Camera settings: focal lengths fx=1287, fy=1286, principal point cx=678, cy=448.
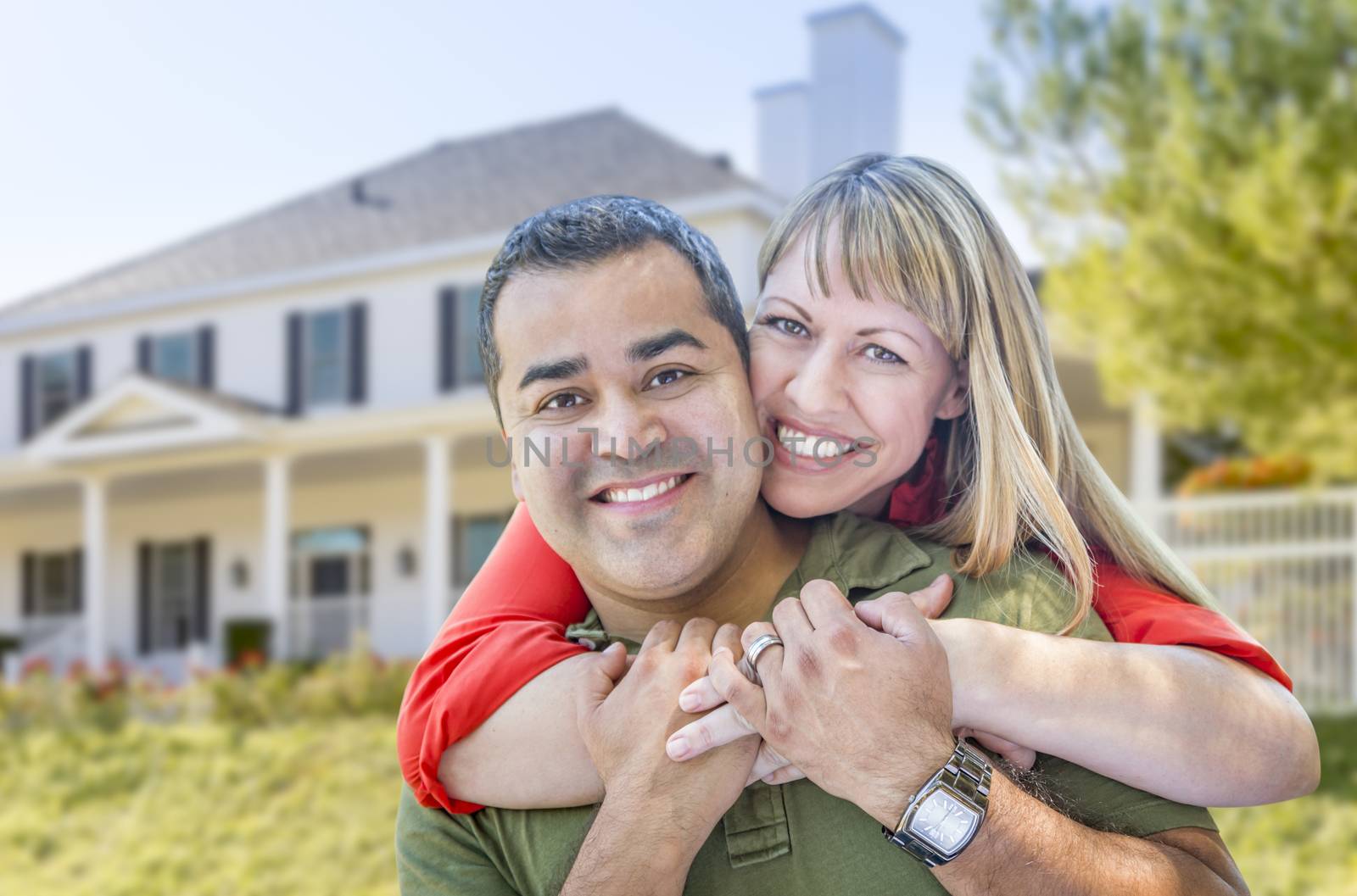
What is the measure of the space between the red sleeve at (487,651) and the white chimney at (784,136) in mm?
14994

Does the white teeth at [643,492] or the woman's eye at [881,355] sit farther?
the woman's eye at [881,355]

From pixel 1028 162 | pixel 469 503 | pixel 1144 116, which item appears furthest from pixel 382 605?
pixel 1144 116

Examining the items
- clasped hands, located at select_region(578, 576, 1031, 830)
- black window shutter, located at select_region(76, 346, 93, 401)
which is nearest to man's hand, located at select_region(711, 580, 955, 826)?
clasped hands, located at select_region(578, 576, 1031, 830)

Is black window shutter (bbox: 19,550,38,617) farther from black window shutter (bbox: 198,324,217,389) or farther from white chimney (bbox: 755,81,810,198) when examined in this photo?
white chimney (bbox: 755,81,810,198)

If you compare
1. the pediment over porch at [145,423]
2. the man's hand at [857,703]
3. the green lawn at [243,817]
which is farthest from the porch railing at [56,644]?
the man's hand at [857,703]

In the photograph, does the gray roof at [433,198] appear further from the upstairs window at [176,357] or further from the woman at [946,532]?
the woman at [946,532]

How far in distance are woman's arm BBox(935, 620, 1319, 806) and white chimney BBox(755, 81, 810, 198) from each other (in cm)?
1544

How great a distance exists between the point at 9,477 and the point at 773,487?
62.7 ft

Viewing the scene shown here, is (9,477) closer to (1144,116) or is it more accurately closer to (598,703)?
(1144,116)

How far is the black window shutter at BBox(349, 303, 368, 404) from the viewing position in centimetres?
1703

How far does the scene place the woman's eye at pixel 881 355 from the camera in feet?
6.92

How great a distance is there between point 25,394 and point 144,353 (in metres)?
2.59

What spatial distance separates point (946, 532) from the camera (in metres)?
2.14

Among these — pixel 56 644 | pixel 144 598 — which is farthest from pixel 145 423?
pixel 144 598
